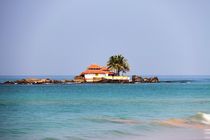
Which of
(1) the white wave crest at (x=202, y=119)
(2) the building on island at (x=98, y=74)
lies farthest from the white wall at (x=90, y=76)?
(1) the white wave crest at (x=202, y=119)

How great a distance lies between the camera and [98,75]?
339 feet

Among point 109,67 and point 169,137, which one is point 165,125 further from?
point 109,67

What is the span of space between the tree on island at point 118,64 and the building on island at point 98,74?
73.6 inches

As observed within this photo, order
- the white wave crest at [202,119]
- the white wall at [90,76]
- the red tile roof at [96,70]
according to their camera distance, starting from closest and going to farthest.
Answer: the white wave crest at [202,119], the red tile roof at [96,70], the white wall at [90,76]

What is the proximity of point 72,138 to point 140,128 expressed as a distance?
3773 millimetres

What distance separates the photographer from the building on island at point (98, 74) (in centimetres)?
10200

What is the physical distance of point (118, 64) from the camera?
101 meters

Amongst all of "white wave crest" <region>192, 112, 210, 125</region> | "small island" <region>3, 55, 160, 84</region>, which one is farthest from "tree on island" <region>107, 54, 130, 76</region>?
"white wave crest" <region>192, 112, 210, 125</region>

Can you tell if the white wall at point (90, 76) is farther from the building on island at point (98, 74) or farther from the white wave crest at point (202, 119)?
the white wave crest at point (202, 119)

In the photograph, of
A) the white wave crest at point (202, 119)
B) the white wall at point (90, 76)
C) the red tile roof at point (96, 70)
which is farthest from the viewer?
the white wall at point (90, 76)

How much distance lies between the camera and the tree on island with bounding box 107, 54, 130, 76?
101m

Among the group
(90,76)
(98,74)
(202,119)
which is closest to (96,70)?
(98,74)

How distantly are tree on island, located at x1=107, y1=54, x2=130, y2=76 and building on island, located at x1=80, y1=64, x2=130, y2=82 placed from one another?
6.13 feet

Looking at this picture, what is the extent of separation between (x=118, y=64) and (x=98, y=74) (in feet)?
16.8
